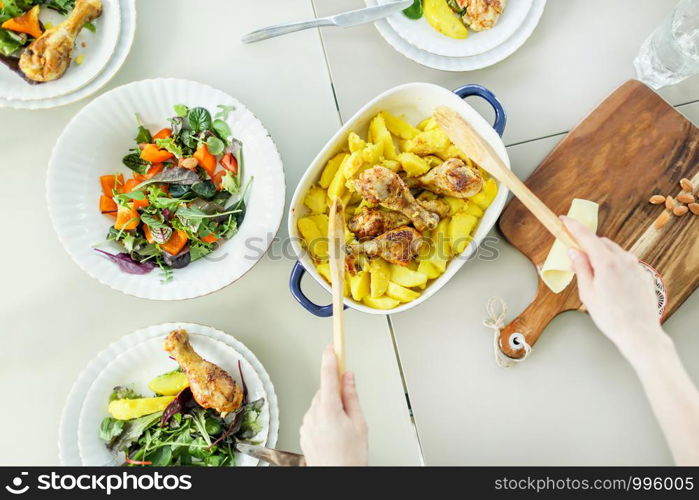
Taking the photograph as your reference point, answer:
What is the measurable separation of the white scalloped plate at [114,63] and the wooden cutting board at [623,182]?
0.97 meters

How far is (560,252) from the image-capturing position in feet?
4.16

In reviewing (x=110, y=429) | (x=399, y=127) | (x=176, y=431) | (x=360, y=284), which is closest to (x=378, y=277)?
(x=360, y=284)

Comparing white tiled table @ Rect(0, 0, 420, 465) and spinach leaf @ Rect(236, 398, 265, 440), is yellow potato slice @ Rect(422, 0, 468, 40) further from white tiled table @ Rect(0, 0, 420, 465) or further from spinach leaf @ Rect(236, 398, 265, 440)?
spinach leaf @ Rect(236, 398, 265, 440)

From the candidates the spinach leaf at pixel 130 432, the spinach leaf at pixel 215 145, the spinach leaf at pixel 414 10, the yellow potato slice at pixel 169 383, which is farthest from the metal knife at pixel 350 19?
the spinach leaf at pixel 130 432

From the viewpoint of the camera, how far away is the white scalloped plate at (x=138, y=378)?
4.06 feet

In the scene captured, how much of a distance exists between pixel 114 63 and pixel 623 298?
1203mm

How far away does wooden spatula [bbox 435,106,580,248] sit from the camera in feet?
3.53

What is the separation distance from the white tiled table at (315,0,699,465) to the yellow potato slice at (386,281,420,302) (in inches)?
6.5

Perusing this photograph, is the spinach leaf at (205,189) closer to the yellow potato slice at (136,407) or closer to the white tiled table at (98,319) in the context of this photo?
the white tiled table at (98,319)

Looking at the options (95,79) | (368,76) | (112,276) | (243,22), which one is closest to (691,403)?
(368,76)

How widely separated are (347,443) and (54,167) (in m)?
0.85

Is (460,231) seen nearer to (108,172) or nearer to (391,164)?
(391,164)

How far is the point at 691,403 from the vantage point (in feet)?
3.22

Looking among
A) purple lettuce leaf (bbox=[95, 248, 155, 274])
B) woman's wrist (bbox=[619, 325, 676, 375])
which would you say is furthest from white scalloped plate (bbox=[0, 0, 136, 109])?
woman's wrist (bbox=[619, 325, 676, 375])
